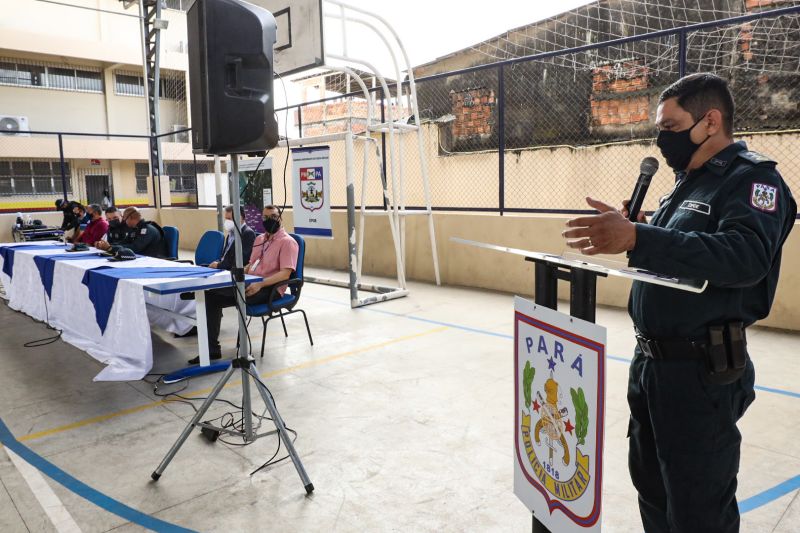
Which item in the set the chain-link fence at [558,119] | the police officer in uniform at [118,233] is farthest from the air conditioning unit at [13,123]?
the police officer in uniform at [118,233]

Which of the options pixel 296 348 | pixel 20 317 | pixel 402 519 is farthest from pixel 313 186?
pixel 402 519

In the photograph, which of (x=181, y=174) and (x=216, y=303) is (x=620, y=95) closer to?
(x=216, y=303)

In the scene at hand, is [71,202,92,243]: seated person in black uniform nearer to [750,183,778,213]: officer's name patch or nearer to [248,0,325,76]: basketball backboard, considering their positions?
[248,0,325,76]: basketball backboard

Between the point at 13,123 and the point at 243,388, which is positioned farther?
the point at 13,123

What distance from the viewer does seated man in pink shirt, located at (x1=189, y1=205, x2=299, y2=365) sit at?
14.3ft

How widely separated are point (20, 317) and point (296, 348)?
3.52 metres

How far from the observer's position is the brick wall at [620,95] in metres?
9.85

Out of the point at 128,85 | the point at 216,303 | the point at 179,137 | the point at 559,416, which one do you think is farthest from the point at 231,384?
the point at 128,85

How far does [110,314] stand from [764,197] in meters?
3.88

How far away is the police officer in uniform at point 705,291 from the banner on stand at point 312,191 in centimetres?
520

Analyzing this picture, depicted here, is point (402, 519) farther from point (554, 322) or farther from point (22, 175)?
point (22, 175)

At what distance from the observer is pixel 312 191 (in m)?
6.61

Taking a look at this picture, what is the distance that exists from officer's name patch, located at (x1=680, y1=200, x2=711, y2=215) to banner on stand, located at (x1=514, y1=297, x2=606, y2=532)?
0.45m

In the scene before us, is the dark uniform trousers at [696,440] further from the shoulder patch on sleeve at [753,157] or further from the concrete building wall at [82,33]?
the concrete building wall at [82,33]
